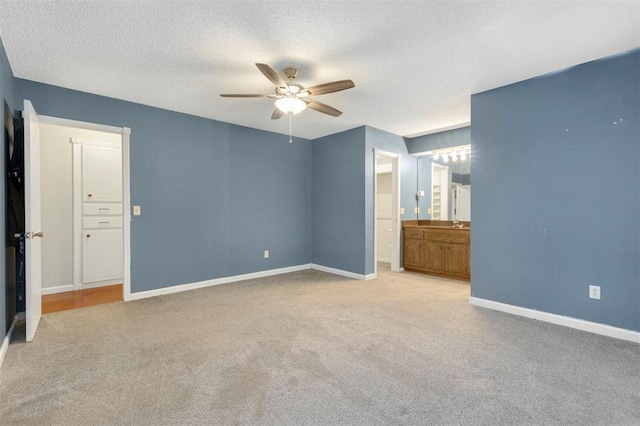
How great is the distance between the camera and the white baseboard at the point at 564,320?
264 cm

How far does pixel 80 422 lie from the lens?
164 centimetres

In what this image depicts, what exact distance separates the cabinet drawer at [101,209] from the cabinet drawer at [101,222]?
71 millimetres

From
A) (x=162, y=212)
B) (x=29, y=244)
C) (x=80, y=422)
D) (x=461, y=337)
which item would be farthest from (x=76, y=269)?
(x=461, y=337)

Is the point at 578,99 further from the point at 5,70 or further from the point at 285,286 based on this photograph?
the point at 5,70

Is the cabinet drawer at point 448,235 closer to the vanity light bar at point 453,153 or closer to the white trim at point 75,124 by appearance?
the vanity light bar at point 453,153

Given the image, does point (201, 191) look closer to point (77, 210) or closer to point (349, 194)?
point (77, 210)

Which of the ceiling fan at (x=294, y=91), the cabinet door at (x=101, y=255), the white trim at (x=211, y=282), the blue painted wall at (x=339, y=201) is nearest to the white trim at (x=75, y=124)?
the cabinet door at (x=101, y=255)

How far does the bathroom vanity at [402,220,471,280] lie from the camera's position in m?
4.89

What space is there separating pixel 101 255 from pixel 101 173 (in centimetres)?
119

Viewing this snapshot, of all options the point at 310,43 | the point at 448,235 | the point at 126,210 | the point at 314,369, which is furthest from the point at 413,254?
the point at 126,210

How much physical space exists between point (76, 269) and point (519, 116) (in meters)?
5.81

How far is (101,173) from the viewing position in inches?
178

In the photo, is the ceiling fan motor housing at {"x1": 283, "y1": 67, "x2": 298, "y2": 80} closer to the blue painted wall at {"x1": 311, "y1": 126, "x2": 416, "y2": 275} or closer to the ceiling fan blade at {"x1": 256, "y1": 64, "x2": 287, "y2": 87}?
the ceiling fan blade at {"x1": 256, "y1": 64, "x2": 287, "y2": 87}

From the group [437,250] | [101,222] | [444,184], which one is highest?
[444,184]
